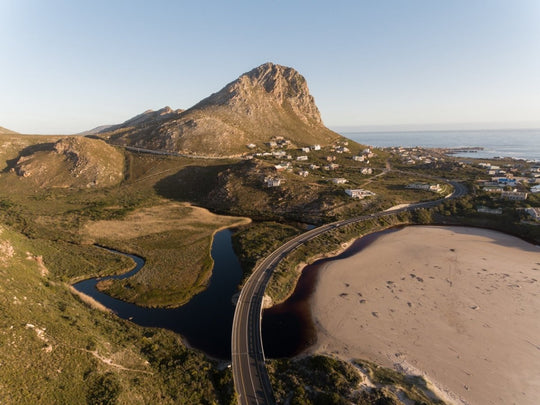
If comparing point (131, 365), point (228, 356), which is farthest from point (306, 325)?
point (131, 365)

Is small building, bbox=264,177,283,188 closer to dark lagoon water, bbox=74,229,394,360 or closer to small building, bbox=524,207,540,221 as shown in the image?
dark lagoon water, bbox=74,229,394,360

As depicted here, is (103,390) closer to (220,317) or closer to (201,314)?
(201,314)

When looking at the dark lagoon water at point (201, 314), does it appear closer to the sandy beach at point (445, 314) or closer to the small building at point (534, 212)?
the sandy beach at point (445, 314)

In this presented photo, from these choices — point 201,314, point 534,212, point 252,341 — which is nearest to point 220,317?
point 201,314

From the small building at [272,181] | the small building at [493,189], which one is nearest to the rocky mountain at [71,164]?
the small building at [272,181]

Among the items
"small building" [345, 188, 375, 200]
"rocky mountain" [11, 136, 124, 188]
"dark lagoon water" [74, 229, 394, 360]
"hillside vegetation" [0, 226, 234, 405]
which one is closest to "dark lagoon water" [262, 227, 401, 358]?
"dark lagoon water" [74, 229, 394, 360]

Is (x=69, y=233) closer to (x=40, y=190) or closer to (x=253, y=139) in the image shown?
(x=40, y=190)
